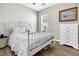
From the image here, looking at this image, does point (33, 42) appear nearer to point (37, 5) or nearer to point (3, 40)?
point (3, 40)

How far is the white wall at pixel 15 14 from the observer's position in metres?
1.40

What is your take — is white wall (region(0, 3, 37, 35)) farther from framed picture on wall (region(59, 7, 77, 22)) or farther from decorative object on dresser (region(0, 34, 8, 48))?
framed picture on wall (region(59, 7, 77, 22))

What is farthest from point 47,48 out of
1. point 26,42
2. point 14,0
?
point 14,0

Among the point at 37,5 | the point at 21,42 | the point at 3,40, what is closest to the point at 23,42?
the point at 21,42

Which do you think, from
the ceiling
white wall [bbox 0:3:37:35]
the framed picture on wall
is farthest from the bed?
the framed picture on wall

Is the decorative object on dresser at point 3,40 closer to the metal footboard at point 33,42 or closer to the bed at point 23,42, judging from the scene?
the bed at point 23,42

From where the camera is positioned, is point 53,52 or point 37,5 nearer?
point 37,5

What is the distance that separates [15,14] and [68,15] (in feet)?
3.18

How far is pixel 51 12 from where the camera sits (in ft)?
5.23

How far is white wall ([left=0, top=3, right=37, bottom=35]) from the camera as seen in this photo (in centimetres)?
140

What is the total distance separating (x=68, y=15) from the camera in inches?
66.4

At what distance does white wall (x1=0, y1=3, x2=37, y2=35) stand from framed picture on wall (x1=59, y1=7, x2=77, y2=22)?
497mm

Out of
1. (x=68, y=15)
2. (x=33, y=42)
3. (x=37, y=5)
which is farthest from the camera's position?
(x=68, y=15)

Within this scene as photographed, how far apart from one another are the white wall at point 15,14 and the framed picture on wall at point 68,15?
497 mm
